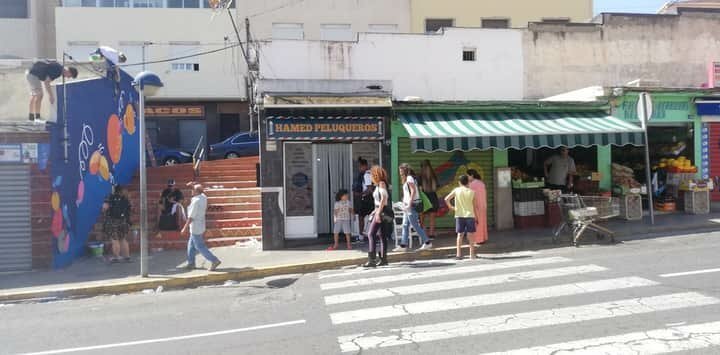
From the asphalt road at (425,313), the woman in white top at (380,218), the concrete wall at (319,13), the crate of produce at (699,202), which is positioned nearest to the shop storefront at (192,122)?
the concrete wall at (319,13)

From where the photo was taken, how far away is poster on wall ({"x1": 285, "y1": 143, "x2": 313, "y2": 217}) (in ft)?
41.3

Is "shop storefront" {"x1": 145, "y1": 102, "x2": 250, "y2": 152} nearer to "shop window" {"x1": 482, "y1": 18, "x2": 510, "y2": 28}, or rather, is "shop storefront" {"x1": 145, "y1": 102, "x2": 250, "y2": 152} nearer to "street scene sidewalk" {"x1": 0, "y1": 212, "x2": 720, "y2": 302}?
"shop window" {"x1": 482, "y1": 18, "x2": 510, "y2": 28}

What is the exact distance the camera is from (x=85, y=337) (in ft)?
21.0

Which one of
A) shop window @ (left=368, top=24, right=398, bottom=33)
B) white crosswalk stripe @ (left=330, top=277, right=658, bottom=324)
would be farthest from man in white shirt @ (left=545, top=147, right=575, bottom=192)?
shop window @ (left=368, top=24, right=398, bottom=33)

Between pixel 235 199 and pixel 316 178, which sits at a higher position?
pixel 316 178

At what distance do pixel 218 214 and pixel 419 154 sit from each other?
5.05 meters

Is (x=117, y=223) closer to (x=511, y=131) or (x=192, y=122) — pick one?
(x=511, y=131)

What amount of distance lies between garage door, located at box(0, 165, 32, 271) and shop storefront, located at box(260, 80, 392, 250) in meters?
4.55

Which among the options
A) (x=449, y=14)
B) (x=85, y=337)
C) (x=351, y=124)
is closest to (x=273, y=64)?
(x=351, y=124)

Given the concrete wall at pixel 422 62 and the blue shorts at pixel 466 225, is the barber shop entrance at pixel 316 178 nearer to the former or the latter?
the blue shorts at pixel 466 225

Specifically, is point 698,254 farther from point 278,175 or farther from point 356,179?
point 278,175

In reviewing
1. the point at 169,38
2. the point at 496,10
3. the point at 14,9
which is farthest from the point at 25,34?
the point at 496,10

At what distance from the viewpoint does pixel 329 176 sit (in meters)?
12.9

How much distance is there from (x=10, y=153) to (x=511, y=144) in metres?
9.97
